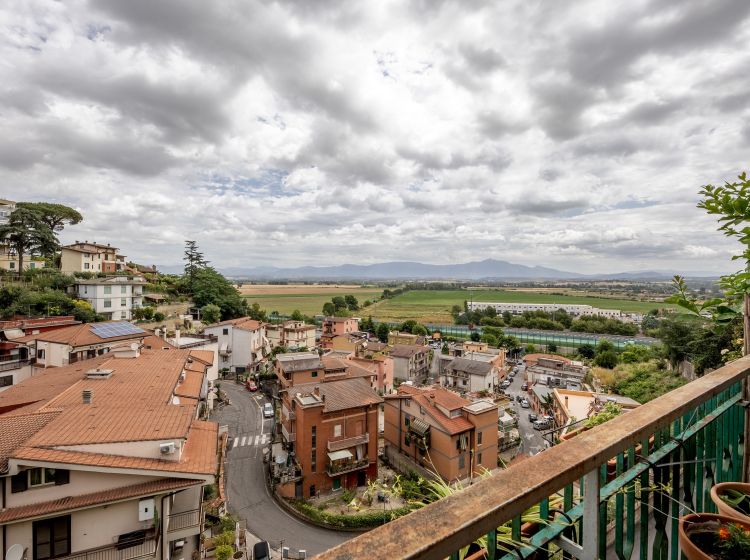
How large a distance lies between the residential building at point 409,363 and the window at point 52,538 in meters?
32.6

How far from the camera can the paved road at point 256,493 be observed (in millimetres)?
13344

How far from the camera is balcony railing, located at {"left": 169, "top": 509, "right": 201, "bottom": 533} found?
7.90 metres

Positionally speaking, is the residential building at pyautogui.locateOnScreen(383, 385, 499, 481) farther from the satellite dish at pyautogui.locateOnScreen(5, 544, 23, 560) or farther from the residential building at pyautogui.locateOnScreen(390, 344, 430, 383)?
the residential building at pyautogui.locateOnScreen(390, 344, 430, 383)

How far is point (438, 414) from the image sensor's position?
59.8 ft

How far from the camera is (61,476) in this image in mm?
6672

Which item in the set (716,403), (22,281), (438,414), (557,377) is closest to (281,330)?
(22,281)

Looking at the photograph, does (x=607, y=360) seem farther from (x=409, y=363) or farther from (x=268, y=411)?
(x=268, y=411)

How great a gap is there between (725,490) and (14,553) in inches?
381

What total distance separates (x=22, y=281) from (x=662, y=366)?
46668 millimetres

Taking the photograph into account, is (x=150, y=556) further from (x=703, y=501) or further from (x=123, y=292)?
(x=123, y=292)

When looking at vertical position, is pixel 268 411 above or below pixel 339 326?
below

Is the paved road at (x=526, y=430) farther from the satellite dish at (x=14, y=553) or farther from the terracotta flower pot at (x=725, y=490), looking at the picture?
the satellite dish at (x=14, y=553)

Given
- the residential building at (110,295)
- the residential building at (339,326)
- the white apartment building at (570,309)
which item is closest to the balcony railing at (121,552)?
the residential building at (110,295)

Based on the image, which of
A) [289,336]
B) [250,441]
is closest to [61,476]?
[250,441]
